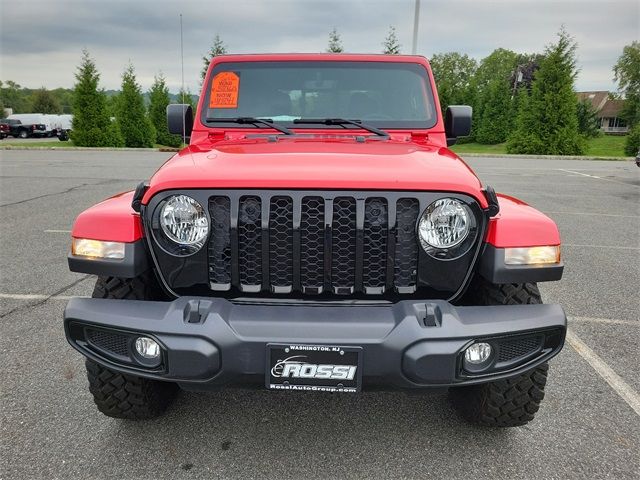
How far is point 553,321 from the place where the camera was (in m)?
2.04

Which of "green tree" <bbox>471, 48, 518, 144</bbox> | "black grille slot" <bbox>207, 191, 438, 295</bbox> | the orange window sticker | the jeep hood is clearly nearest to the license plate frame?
"black grille slot" <bbox>207, 191, 438, 295</bbox>

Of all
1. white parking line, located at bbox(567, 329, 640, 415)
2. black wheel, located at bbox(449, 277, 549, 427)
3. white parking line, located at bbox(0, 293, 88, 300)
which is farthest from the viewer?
white parking line, located at bbox(0, 293, 88, 300)

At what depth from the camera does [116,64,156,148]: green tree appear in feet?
88.2

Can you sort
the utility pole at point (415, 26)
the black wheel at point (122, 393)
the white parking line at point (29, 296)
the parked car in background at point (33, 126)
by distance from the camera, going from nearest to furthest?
the black wheel at point (122, 393) < the white parking line at point (29, 296) < the utility pole at point (415, 26) < the parked car in background at point (33, 126)

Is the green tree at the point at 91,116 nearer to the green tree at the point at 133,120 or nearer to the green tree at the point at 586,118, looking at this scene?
the green tree at the point at 133,120

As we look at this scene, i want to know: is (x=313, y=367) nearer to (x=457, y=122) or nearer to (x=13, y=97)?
(x=457, y=122)

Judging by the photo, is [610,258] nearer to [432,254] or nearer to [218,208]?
[432,254]

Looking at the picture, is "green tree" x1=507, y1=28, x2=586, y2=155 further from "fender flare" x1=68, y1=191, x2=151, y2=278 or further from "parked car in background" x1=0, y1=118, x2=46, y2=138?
"parked car in background" x1=0, y1=118, x2=46, y2=138

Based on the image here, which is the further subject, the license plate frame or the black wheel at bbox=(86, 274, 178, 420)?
the black wheel at bbox=(86, 274, 178, 420)

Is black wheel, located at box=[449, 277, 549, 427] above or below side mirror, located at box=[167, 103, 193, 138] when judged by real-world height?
below

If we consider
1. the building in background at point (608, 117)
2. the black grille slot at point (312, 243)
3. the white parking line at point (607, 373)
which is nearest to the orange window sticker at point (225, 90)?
the black grille slot at point (312, 243)

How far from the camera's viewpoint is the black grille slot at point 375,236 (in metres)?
2.12

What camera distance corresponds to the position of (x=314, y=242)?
2.14 m

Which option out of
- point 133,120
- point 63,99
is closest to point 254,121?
point 133,120
